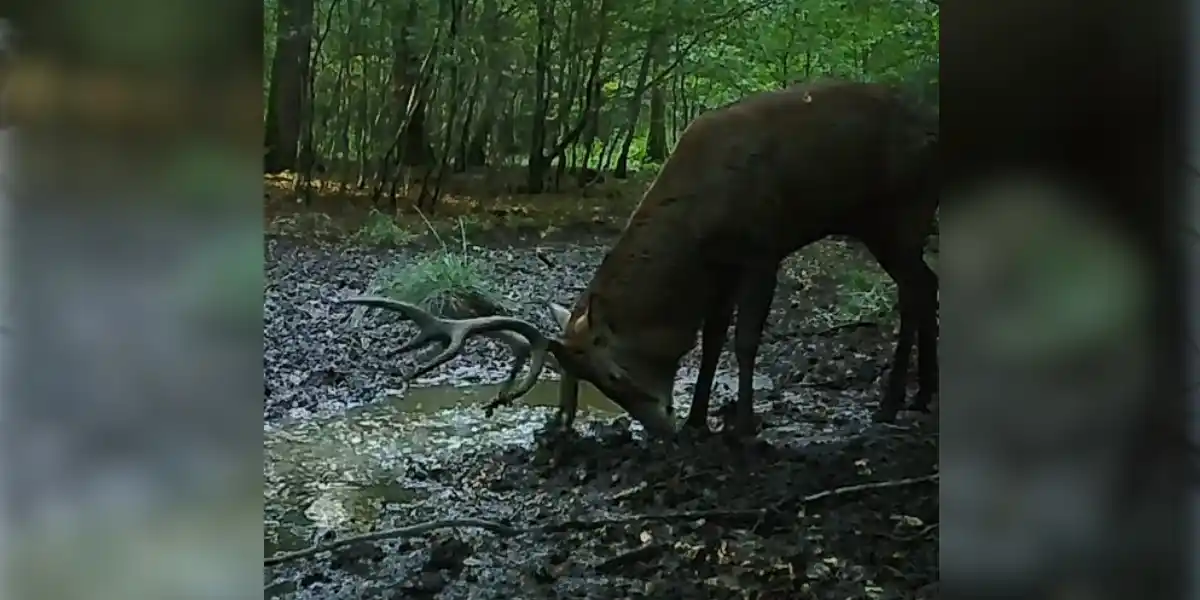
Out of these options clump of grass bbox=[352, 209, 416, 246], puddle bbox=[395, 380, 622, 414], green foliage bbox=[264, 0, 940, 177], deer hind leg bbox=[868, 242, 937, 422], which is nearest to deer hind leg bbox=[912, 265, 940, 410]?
deer hind leg bbox=[868, 242, 937, 422]

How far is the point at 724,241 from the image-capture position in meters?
1.40

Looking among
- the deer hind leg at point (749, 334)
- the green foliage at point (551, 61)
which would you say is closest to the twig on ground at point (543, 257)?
the green foliage at point (551, 61)

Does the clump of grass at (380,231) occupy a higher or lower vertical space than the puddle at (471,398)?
higher

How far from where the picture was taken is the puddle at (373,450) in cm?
131

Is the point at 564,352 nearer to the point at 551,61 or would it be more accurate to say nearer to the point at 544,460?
the point at 544,460

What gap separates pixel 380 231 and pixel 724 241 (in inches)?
17.2

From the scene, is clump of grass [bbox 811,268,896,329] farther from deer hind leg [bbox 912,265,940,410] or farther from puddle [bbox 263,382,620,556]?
puddle [bbox 263,382,620,556]
